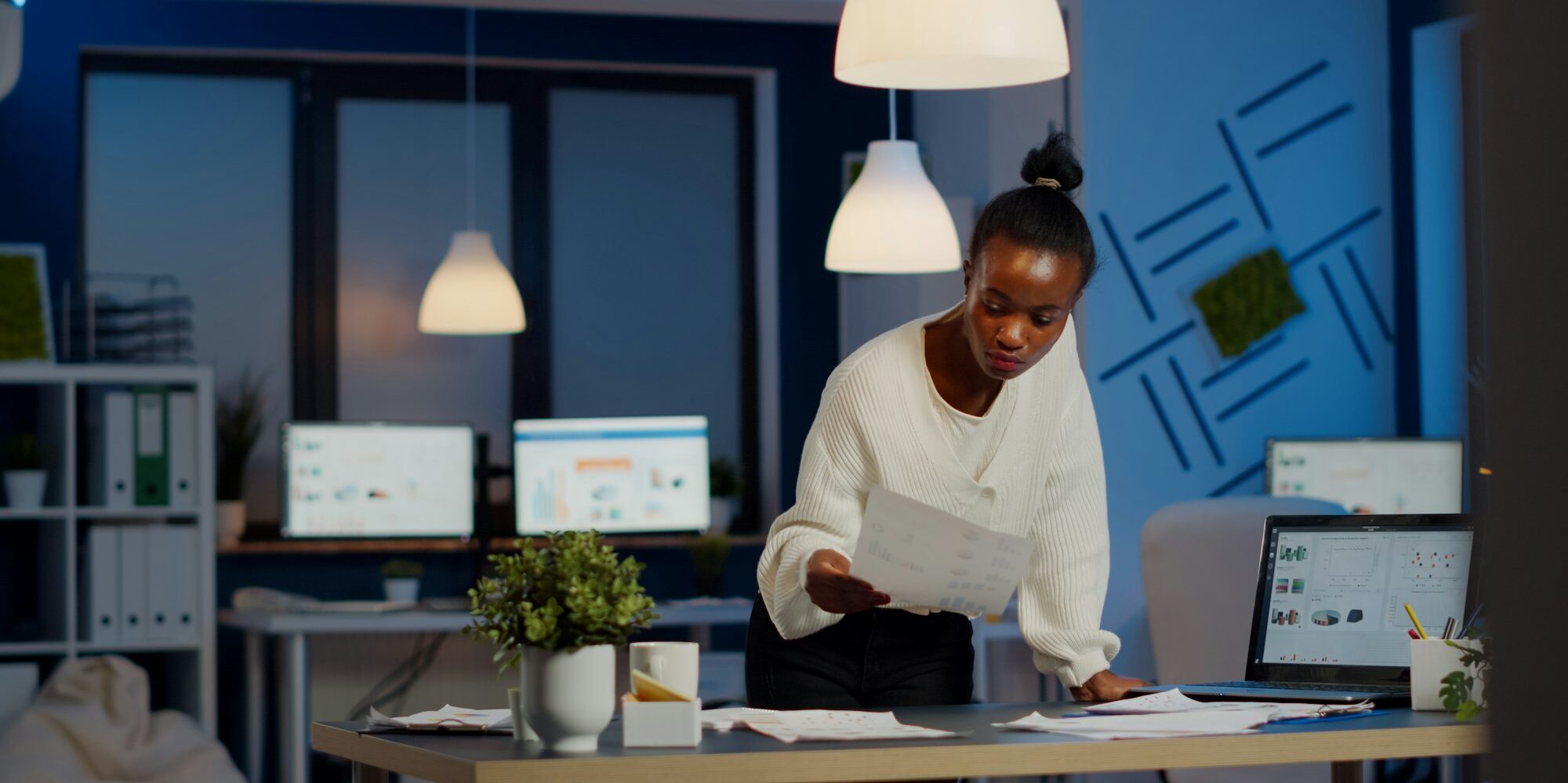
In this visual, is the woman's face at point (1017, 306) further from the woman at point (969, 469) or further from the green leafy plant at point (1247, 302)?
the green leafy plant at point (1247, 302)

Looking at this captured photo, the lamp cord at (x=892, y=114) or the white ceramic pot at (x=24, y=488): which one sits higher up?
the lamp cord at (x=892, y=114)

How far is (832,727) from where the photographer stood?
151cm

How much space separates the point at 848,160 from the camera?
5703 millimetres

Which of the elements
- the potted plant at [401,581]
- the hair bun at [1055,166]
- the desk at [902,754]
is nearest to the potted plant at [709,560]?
the potted plant at [401,581]

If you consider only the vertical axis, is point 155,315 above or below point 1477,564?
above

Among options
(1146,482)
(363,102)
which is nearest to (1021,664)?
(1146,482)

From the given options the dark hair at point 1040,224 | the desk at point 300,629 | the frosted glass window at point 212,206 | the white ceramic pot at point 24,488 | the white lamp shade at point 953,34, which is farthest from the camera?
the frosted glass window at point 212,206

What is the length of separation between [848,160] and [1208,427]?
1717 mm

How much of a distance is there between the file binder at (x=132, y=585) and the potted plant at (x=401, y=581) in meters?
0.69

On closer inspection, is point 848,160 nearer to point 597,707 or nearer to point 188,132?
point 188,132

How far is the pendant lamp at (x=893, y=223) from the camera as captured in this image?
390cm

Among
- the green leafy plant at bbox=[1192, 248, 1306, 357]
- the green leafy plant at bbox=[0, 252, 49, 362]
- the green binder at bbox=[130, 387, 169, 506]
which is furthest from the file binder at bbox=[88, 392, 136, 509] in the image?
the green leafy plant at bbox=[1192, 248, 1306, 357]

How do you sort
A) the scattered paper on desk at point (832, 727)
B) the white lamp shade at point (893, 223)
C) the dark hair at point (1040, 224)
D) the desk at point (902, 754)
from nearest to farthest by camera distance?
the desk at point (902, 754), the scattered paper on desk at point (832, 727), the dark hair at point (1040, 224), the white lamp shade at point (893, 223)

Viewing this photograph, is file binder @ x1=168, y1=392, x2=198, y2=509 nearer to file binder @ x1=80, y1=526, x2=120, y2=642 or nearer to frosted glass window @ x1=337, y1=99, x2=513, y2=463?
file binder @ x1=80, y1=526, x2=120, y2=642
